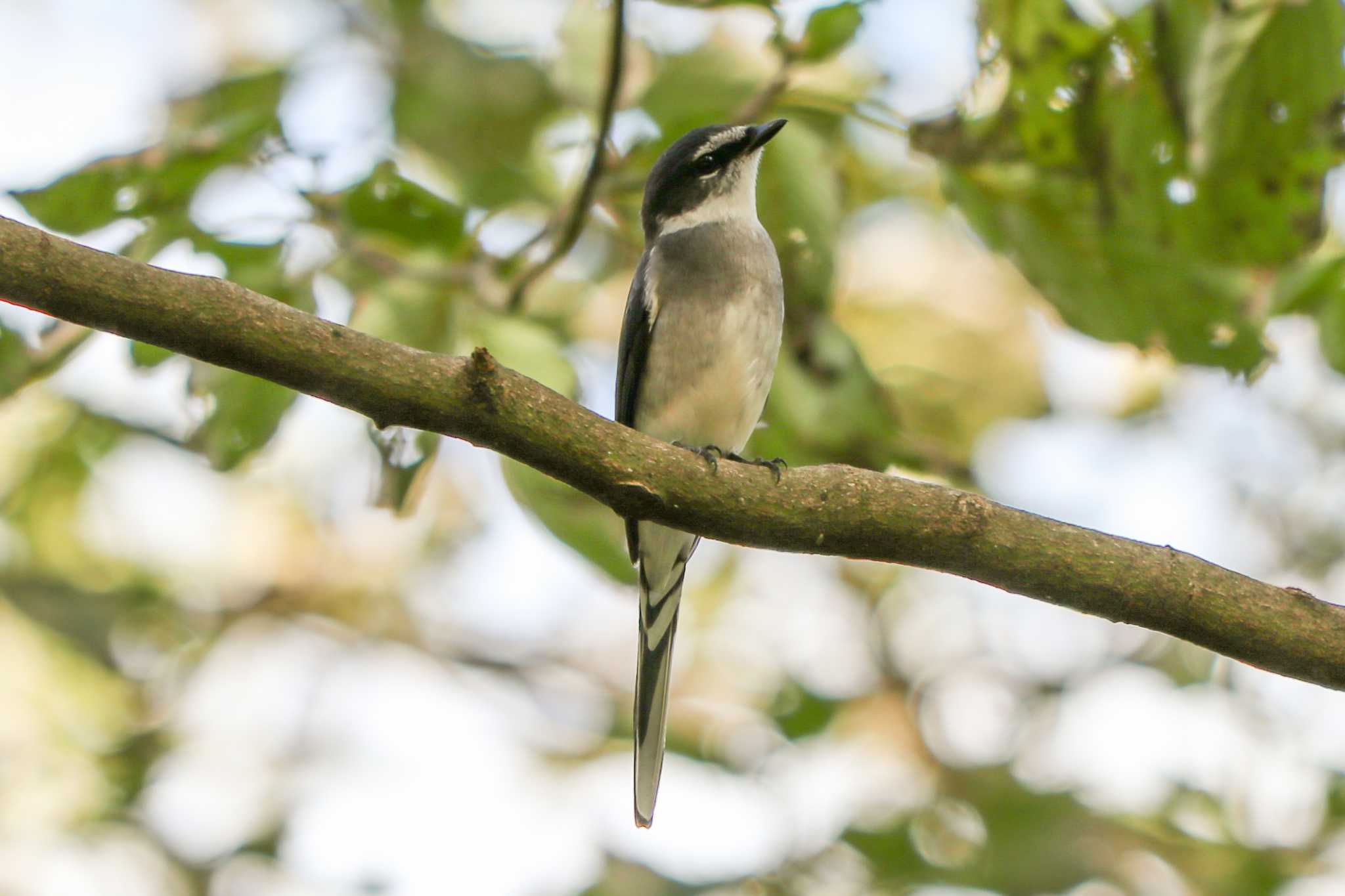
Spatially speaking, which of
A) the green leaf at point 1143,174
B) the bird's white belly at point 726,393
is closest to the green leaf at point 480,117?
the bird's white belly at point 726,393

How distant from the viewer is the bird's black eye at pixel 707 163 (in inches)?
194

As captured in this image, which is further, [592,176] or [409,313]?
[592,176]

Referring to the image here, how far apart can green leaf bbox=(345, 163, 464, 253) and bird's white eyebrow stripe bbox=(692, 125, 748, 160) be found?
1.23 metres

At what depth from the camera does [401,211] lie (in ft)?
12.4

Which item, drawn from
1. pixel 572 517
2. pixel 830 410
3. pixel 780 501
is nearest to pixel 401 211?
pixel 572 517

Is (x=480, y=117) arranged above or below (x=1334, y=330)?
below

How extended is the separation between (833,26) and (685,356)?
1301 mm

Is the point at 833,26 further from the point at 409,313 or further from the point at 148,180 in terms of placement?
the point at 148,180

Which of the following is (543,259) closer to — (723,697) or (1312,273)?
(1312,273)

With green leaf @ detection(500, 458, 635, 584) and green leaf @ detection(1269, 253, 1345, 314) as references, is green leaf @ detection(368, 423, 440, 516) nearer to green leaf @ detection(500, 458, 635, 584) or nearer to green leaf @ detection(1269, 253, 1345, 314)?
green leaf @ detection(500, 458, 635, 584)

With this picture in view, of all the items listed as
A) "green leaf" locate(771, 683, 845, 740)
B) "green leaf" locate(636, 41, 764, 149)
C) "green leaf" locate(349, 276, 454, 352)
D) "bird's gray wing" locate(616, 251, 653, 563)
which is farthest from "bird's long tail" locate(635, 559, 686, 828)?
"green leaf" locate(636, 41, 764, 149)

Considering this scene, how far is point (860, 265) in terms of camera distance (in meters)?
7.99

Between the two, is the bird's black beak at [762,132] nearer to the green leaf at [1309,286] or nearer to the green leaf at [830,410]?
the green leaf at [830,410]

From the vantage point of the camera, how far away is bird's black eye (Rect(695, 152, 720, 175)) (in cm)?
493
